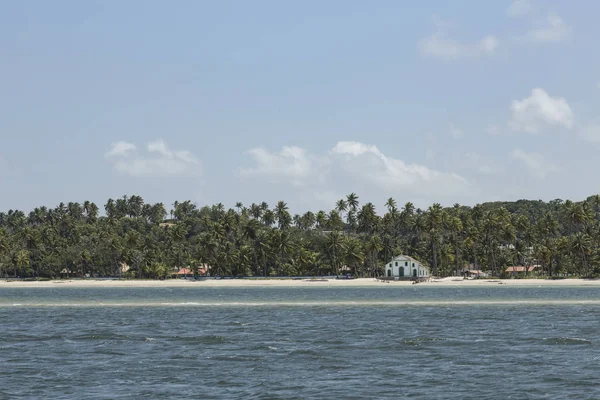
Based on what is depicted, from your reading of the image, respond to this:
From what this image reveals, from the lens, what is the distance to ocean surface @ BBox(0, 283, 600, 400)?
1352 inches

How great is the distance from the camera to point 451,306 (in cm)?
9438

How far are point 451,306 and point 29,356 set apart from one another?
5923 cm

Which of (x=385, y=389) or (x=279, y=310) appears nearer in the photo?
(x=385, y=389)

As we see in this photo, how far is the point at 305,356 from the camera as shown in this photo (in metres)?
45.7

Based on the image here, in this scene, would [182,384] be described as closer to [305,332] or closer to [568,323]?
[305,332]

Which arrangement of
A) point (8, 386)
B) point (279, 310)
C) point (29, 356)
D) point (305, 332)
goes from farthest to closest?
point (279, 310) → point (305, 332) → point (29, 356) → point (8, 386)

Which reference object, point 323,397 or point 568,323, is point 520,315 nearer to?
point 568,323

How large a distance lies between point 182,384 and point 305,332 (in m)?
24.5

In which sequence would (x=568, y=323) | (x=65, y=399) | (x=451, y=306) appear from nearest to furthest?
(x=65, y=399) → (x=568, y=323) → (x=451, y=306)

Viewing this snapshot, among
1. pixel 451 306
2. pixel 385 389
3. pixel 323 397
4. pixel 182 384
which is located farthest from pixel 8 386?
pixel 451 306

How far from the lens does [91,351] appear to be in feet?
161

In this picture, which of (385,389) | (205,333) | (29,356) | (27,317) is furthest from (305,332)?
(27,317)

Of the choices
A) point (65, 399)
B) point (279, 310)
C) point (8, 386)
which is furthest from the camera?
point (279, 310)

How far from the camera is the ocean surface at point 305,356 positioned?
34344 millimetres
